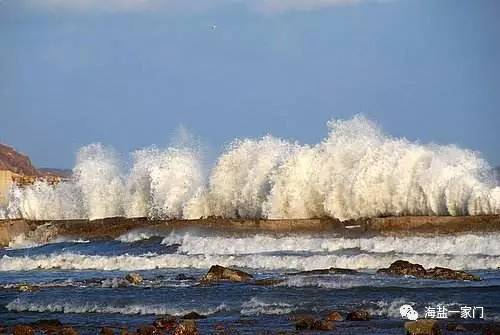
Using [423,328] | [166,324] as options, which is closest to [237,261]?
[166,324]

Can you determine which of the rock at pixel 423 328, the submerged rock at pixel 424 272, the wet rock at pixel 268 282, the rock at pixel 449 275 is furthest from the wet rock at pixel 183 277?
the rock at pixel 423 328

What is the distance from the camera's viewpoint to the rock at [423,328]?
539 inches

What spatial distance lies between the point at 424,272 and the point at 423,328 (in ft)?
24.8

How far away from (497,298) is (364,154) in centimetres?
1905

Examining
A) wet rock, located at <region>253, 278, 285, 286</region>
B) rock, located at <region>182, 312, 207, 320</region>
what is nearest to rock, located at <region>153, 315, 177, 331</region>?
rock, located at <region>182, 312, 207, 320</region>

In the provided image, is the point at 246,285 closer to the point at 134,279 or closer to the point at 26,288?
the point at 134,279

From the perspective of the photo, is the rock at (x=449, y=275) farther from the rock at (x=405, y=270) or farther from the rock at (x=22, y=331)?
the rock at (x=22, y=331)

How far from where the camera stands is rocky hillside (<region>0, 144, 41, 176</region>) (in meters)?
151

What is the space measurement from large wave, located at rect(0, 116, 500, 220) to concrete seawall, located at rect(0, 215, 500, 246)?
108 inches

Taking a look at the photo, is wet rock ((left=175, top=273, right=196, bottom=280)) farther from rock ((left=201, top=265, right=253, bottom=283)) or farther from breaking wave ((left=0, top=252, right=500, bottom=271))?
breaking wave ((left=0, top=252, right=500, bottom=271))

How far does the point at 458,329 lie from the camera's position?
14.5m

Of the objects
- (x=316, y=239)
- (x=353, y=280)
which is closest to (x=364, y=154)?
(x=316, y=239)

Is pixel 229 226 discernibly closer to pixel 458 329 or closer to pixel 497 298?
pixel 497 298

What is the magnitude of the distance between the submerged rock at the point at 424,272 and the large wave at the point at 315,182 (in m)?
9.96
